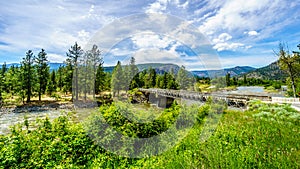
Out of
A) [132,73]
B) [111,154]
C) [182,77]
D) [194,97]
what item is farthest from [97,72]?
[111,154]

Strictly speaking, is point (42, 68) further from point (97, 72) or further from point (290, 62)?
point (290, 62)

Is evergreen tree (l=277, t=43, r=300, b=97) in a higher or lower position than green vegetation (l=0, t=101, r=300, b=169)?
higher

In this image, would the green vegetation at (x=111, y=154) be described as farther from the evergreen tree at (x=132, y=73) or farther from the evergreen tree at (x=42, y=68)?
the evergreen tree at (x=42, y=68)

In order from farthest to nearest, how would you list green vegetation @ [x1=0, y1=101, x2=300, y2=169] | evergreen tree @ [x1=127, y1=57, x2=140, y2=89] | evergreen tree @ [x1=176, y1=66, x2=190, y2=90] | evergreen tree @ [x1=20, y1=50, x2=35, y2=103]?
evergreen tree @ [x1=20, y1=50, x2=35, y2=103] < evergreen tree @ [x1=176, y1=66, x2=190, y2=90] < evergreen tree @ [x1=127, y1=57, x2=140, y2=89] < green vegetation @ [x1=0, y1=101, x2=300, y2=169]

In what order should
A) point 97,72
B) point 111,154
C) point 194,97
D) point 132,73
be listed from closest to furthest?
1. point 111,154
2. point 132,73
3. point 194,97
4. point 97,72

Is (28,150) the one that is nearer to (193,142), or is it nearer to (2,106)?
(193,142)

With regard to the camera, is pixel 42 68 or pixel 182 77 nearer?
pixel 182 77


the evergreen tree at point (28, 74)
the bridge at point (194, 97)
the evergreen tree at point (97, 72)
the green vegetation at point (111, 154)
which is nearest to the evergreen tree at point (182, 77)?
the bridge at point (194, 97)

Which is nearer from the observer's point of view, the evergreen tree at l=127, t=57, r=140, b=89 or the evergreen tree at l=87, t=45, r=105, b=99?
the evergreen tree at l=127, t=57, r=140, b=89

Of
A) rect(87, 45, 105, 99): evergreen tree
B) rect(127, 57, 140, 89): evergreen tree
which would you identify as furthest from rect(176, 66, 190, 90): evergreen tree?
rect(87, 45, 105, 99): evergreen tree

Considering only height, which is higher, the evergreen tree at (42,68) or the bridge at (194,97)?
the evergreen tree at (42,68)

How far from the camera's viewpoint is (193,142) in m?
5.77

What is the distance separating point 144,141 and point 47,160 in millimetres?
2224

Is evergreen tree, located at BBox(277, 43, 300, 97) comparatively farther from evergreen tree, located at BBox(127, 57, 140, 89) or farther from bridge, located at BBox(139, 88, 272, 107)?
evergreen tree, located at BBox(127, 57, 140, 89)
